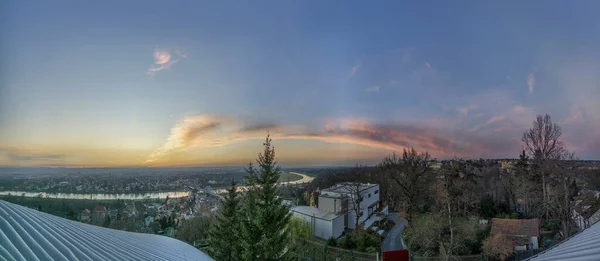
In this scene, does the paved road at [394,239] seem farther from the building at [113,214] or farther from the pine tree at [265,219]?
the building at [113,214]

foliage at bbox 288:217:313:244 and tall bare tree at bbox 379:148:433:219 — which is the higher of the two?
tall bare tree at bbox 379:148:433:219

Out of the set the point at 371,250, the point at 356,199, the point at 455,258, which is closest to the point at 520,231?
the point at 455,258

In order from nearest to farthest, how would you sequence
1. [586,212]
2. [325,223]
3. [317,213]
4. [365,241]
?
[365,241]
[586,212]
[325,223]
[317,213]

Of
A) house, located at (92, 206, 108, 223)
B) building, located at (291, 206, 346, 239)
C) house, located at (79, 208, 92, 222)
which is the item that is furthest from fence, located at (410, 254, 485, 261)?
house, located at (92, 206, 108, 223)

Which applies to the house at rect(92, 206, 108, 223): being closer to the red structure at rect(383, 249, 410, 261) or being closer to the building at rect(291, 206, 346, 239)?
the building at rect(291, 206, 346, 239)

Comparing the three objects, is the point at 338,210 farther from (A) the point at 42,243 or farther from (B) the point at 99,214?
(A) the point at 42,243

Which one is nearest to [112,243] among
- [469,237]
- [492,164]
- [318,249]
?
[318,249]

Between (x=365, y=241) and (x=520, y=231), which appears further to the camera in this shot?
(x=365, y=241)

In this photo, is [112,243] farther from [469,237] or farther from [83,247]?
[469,237]
